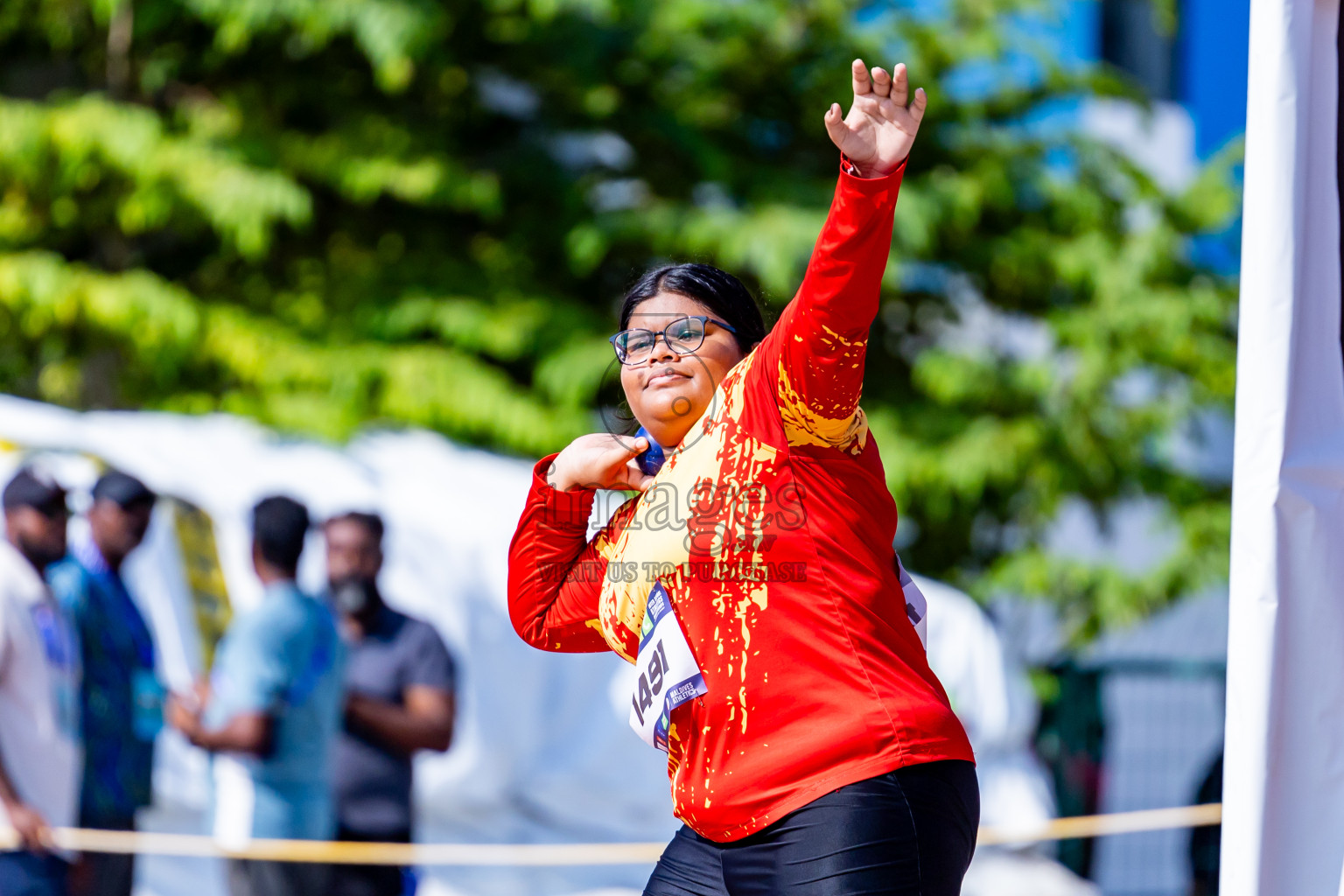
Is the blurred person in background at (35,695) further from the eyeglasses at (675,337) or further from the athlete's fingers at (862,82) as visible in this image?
the athlete's fingers at (862,82)

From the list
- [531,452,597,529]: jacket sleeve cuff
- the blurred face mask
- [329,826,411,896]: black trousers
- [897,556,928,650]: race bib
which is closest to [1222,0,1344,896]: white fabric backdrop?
[897,556,928,650]: race bib

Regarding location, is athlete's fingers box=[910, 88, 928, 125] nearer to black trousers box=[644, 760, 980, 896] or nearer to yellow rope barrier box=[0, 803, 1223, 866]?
black trousers box=[644, 760, 980, 896]

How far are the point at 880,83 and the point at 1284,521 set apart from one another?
101 centimetres

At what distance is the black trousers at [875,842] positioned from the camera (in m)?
1.72

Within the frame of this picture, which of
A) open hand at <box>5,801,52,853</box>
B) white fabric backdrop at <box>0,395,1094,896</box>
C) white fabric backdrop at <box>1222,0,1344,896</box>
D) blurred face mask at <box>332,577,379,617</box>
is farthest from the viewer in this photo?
white fabric backdrop at <box>0,395,1094,896</box>

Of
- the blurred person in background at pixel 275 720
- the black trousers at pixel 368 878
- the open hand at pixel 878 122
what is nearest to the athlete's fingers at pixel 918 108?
the open hand at pixel 878 122

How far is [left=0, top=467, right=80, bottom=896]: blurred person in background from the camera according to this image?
4.16 m

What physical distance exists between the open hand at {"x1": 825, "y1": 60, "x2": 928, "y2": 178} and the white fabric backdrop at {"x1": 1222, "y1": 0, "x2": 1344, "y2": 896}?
2.53 ft

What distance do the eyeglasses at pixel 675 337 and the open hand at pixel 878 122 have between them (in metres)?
0.41

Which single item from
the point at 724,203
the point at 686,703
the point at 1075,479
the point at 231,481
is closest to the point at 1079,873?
the point at 1075,479

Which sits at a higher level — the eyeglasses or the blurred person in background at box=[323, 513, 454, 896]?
the eyeglasses

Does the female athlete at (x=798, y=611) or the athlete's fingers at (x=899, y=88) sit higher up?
the athlete's fingers at (x=899, y=88)

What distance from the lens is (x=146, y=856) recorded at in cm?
521

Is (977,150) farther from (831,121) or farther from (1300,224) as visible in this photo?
(831,121)
